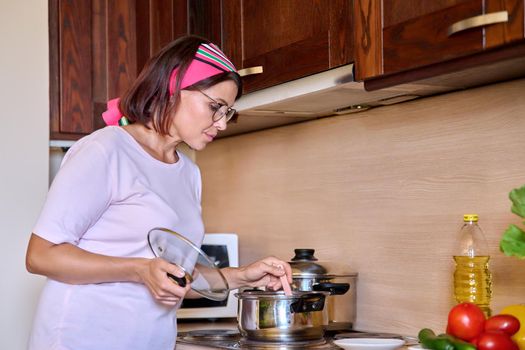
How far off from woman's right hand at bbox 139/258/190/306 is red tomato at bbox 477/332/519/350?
19.5 inches

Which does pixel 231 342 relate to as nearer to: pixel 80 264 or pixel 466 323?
pixel 80 264

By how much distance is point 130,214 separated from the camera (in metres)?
1.58

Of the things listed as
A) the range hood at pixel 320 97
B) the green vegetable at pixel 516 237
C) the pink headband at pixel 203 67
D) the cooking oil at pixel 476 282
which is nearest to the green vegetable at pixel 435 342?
the green vegetable at pixel 516 237

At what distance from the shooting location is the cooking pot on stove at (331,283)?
201 centimetres

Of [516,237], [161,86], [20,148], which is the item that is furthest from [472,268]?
[20,148]

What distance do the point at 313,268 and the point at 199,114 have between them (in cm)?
56

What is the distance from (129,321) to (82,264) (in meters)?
0.18

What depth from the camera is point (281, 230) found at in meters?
2.48

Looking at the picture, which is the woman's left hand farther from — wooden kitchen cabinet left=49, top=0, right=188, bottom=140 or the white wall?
wooden kitchen cabinet left=49, top=0, right=188, bottom=140

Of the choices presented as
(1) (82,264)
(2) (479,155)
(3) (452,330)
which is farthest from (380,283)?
(1) (82,264)

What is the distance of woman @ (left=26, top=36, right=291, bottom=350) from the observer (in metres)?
1.50

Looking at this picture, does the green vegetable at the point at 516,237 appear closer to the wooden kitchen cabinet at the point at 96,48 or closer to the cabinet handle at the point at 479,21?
the cabinet handle at the point at 479,21

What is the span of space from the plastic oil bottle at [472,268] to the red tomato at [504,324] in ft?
1.02

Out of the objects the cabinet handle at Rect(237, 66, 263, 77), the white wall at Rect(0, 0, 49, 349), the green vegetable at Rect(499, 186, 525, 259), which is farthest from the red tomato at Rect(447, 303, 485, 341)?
the white wall at Rect(0, 0, 49, 349)
